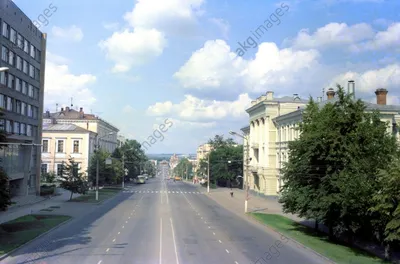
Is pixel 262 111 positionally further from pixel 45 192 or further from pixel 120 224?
pixel 120 224

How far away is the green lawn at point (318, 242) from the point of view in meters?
23.1

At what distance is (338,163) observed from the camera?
2931 cm

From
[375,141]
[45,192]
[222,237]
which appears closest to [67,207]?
[45,192]

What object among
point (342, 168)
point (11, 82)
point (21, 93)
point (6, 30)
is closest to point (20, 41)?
point (6, 30)

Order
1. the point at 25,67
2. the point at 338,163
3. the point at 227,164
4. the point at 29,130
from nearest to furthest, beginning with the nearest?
the point at 338,163
the point at 25,67
the point at 29,130
the point at 227,164

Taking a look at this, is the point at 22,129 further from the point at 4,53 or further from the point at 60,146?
the point at 60,146

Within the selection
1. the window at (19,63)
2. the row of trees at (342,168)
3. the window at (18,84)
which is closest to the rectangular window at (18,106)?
the window at (18,84)

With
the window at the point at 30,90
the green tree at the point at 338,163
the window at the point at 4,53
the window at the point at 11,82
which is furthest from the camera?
the window at the point at 30,90

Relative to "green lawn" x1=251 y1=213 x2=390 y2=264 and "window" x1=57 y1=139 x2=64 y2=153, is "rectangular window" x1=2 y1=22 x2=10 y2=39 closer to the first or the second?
"green lawn" x1=251 y1=213 x2=390 y2=264

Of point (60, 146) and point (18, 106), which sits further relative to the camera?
point (60, 146)

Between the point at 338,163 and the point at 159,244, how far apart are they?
13.2 m

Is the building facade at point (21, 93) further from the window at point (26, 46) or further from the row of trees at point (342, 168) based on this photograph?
the row of trees at point (342, 168)

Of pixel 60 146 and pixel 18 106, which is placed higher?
pixel 18 106

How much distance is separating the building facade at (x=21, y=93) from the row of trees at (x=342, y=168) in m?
29.5
